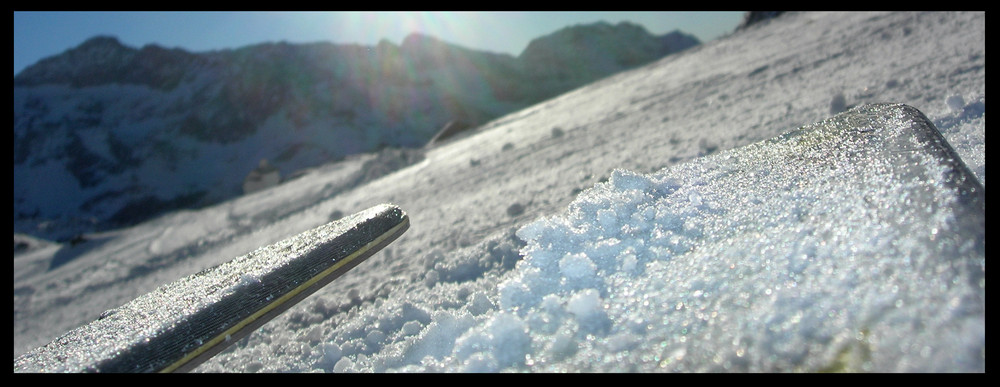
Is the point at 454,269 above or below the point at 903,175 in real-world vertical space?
below

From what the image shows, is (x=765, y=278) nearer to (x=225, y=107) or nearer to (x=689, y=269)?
(x=689, y=269)

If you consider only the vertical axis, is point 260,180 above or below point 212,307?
above

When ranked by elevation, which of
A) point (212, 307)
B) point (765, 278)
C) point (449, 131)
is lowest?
point (765, 278)

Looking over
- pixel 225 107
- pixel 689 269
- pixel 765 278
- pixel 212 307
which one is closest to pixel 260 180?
pixel 212 307

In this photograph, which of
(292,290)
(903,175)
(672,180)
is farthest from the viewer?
(672,180)

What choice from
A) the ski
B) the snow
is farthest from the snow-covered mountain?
the ski

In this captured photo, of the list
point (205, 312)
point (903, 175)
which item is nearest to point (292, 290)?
point (205, 312)

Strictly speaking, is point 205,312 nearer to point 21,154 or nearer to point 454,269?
point 454,269
